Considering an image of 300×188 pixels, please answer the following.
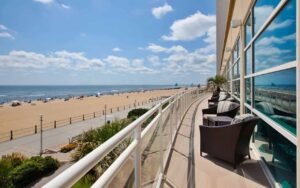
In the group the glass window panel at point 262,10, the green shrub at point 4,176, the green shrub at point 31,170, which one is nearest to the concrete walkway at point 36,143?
the green shrub at point 31,170

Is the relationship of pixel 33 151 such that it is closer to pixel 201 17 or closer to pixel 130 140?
pixel 130 140

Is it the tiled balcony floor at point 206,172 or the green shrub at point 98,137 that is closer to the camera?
the tiled balcony floor at point 206,172

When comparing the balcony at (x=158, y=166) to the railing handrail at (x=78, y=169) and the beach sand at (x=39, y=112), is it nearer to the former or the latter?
the railing handrail at (x=78, y=169)

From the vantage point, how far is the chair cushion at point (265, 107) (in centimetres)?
296

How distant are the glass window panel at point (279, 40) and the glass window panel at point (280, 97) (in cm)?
15

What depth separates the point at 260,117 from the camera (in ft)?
11.7

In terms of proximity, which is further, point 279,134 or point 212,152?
point 212,152

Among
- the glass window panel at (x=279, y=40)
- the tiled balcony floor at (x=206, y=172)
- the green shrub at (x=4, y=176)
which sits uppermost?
the glass window panel at (x=279, y=40)

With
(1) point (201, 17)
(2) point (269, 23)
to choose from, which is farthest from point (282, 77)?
(1) point (201, 17)

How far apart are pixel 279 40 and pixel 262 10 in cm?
108

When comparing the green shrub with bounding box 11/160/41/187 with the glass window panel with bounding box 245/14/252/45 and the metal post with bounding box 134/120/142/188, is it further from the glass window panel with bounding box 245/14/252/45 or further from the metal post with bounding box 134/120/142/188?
the glass window panel with bounding box 245/14/252/45

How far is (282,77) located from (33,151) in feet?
43.3

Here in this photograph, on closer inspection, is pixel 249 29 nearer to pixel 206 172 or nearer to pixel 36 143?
pixel 206 172

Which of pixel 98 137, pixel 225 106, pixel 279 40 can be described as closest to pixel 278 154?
pixel 279 40
